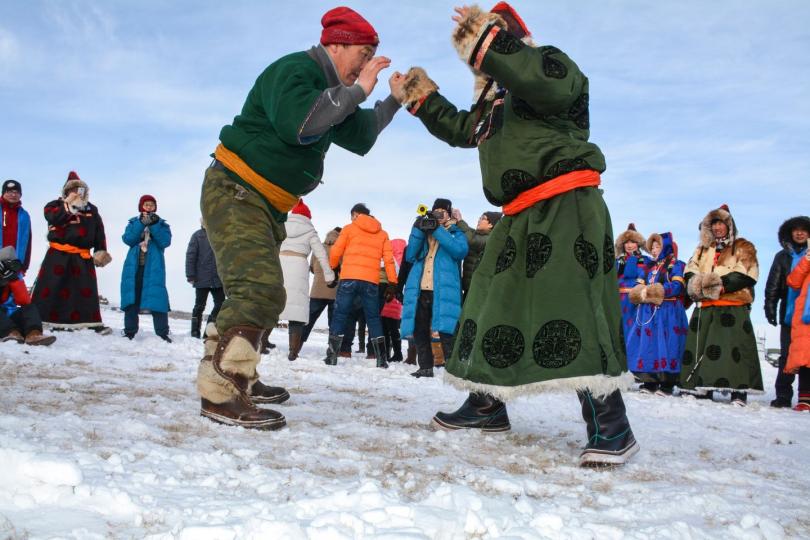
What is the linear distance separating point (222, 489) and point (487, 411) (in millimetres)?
1604

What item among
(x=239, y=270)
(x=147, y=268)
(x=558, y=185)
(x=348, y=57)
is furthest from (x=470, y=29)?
(x=147, y=268)

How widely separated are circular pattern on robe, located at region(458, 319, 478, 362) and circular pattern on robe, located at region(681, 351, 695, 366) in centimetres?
515

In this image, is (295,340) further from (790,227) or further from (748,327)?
(790,227)

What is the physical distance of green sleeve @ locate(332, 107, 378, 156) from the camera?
3.29m

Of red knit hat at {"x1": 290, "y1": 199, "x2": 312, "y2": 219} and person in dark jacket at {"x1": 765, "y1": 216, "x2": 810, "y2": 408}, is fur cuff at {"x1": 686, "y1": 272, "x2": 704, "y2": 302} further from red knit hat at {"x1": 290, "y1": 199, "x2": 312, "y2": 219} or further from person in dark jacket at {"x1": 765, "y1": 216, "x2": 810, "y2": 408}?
red knit hat at {"x1": 290, "y1": 199, "x2": 312, "y2": 219}

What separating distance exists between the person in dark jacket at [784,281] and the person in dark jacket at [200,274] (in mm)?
6809

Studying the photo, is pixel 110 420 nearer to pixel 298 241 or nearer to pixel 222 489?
pixel 222 489

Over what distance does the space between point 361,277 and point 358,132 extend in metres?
4.22

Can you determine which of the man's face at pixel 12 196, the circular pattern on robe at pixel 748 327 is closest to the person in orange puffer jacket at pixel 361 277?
the man's face at pixel 12 196

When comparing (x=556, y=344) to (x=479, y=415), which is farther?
(x=479, y=415)

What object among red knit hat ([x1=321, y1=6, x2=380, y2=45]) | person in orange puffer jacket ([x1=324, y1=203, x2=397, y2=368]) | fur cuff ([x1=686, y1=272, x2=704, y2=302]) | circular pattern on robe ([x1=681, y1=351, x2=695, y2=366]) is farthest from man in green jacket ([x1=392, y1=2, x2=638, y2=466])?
circular pattern on robe ([x1=681, y1=351, x2=695, y2=366])

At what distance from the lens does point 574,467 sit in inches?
92.4

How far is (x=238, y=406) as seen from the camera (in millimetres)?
2664

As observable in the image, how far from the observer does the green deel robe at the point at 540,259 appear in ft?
8.15
